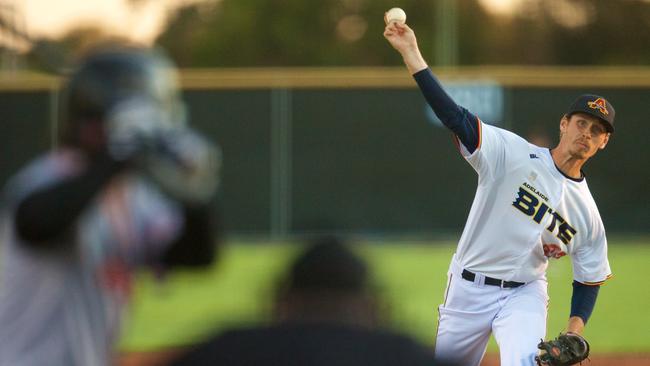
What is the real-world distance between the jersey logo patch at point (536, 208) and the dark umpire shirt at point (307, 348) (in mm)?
Answer: 3660

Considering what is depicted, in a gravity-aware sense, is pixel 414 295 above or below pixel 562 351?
below

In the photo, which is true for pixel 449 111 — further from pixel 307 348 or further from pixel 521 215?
pixel 307 348

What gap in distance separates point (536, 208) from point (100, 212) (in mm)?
3193

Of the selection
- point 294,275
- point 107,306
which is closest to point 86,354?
point 107,306

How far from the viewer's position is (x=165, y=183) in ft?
7.83

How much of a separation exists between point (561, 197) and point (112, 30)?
31.2m

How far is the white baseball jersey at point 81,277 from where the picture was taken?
8.22 feet

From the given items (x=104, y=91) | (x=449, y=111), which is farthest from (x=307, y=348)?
(x=449, y=111)

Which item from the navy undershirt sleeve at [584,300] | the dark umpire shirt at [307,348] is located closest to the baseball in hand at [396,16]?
the navy undershirt sleeve at [584,300]

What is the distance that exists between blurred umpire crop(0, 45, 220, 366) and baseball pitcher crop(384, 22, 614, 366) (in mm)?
2821

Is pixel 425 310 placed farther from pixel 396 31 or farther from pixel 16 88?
pixel 16 88

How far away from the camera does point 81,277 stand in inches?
100

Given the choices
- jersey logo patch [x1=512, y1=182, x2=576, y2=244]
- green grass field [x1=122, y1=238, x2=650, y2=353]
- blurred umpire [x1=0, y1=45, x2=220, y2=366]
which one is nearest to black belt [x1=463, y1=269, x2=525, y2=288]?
jersey logo patch [x1=512, y1=182, x2=576, y2=244]

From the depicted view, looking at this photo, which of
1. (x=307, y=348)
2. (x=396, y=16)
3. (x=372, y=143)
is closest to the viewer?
(x=307, y=348)
